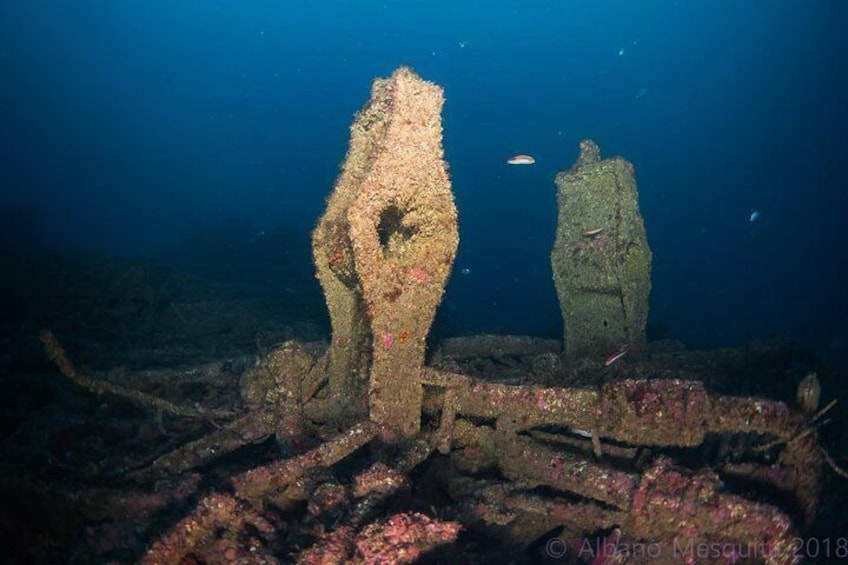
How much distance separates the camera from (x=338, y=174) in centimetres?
509

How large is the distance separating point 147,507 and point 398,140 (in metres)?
3.56

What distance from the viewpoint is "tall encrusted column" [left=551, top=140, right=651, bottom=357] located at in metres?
6.64

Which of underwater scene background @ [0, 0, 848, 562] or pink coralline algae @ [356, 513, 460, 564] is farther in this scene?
underwater scene background @ [0, 0, 848, 562]

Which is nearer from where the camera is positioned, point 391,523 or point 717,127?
point 391,523

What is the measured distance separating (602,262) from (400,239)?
11.2 feet

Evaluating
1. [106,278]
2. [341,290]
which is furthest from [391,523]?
[106,278]

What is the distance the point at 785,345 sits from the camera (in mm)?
6422

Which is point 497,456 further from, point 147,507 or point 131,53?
point 131,53

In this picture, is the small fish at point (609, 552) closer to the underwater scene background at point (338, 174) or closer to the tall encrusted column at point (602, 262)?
the underwater scene background at point (338, 174)

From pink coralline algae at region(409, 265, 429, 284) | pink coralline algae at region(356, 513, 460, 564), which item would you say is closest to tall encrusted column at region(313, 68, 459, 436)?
pink coralline algae at region(409, 265, 429, 284)

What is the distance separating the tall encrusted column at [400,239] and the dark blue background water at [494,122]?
3640cm

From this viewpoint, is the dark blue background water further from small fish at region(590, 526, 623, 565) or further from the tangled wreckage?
small fish at region(590, 526, 623, 565)

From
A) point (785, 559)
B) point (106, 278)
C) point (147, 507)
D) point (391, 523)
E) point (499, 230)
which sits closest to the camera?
point (391, 523)

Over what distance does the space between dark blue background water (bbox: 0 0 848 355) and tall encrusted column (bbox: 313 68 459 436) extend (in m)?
36.4
